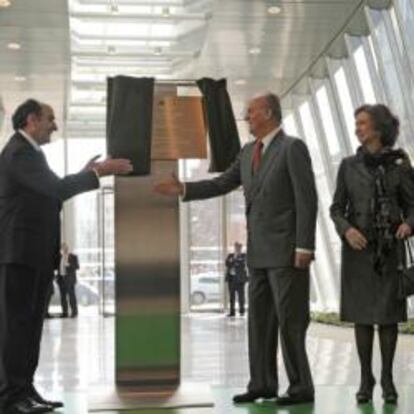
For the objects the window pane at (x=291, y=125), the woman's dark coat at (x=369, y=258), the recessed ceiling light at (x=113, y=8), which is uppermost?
the window pane at (x=291, y=125)

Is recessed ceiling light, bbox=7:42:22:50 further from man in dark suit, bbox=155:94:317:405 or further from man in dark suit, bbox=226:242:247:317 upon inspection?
man in dark suit, bbox=155:94:317:405

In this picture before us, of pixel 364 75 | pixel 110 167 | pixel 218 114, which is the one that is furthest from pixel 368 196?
pixel 364 75

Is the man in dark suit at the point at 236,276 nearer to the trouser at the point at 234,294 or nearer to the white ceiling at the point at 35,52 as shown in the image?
the trouser at the point at 234,294

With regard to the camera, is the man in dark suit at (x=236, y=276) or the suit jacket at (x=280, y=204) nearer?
the suit jacket at (x=280, y=204)

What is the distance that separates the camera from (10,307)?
420 cm

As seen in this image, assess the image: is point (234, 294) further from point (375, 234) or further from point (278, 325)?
point (375, 234)

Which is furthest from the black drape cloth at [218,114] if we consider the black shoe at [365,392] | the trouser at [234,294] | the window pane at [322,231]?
the trouser at [234,294]

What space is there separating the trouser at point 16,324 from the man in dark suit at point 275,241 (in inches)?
34.2

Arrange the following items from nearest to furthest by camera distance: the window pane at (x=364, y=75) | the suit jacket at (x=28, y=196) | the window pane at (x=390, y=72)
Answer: the suit jacket at (x=28, y=196)
the window pane at (x=390, y=72)
the window pane at (x=364, y=75)

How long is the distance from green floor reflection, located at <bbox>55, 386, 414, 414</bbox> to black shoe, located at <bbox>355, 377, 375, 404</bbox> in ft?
0.12

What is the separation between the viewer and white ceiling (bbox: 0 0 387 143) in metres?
10.7

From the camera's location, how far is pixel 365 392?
4.46 metres

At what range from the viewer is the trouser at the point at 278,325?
4.39 metres

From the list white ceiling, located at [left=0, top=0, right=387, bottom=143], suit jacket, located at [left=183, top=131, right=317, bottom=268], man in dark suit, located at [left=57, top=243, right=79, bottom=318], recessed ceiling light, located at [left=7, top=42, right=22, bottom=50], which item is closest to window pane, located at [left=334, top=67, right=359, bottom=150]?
white ceiling, located at [left=0, top=0, right=387, bottom=143]
